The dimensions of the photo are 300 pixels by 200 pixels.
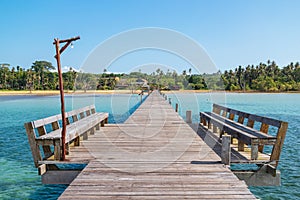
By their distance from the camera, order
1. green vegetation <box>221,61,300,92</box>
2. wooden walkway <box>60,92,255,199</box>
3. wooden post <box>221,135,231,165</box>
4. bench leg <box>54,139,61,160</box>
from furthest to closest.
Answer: green vegetation <box>221,61,300,92</box> → bench leg <box>54,139,61,160</box> → wooden post <box>221,135,231,165</box> → wooden walkway <box>60,92,255,199</box>

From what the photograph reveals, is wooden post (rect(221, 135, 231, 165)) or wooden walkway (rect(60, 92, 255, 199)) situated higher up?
wooden post (rect(221, 135, 231, 165))

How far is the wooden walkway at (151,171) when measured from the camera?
12.4 ft

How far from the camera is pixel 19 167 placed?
8656 millimetres

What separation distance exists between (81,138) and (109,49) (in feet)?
9.93

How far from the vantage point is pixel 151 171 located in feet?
15.4

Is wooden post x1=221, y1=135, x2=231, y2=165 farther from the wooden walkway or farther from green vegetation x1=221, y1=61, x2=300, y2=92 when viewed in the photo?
green vegetation x1=221, y1=61, x2=300, y2=92

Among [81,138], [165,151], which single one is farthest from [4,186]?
[165,151]

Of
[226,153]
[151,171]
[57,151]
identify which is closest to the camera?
[151,171]

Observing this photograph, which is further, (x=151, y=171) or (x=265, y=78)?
(x=265, y=78)

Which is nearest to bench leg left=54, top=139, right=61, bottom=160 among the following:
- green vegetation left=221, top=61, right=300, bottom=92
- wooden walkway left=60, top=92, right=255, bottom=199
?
wooden walkway left=60, top=92, right=255, bottom=199

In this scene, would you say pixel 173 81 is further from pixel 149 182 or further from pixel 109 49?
pixel 149 182

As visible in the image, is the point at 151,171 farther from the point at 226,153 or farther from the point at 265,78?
the point at 265,78

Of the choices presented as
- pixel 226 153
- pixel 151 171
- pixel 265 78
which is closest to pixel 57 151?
pixel 151 171

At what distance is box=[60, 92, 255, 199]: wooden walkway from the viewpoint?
3.77 m
